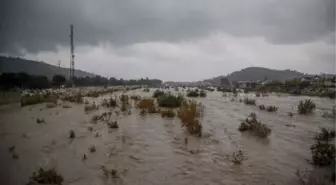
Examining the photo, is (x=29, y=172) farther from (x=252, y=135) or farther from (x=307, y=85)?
(x=307, y=85)

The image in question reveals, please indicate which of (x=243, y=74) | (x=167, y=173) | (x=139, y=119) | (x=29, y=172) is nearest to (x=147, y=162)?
(x=167, y=173)

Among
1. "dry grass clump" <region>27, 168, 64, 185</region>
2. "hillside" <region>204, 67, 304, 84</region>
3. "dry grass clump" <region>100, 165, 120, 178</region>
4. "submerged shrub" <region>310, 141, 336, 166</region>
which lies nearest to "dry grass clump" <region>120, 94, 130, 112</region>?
"dry grass clump" <region>100, 165, 120, 178</region>

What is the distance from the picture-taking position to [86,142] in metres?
9.24

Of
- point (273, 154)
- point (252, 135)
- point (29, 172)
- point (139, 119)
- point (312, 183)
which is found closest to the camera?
point (312, 183)

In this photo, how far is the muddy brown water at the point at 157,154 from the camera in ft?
20.0

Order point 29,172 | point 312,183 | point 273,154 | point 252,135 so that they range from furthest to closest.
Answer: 1. point 252,135
2. point 273,154
3. point 29,172
4. point 312,183

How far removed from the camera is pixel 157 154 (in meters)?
7.99

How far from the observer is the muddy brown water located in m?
6.08

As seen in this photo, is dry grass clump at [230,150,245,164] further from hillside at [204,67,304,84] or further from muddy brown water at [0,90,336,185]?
hillside at [204,67,304,84]

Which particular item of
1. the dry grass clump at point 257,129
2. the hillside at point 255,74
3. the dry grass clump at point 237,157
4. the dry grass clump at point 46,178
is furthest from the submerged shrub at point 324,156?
the hillside at point 255,74

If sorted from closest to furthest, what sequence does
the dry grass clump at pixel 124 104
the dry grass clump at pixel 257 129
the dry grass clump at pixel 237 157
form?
the dry grass clump at pixel 237 157, the dry grass clump at pixel 257 129, the dry grass clump at pixel 124 104

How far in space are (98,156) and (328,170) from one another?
18.0 ft

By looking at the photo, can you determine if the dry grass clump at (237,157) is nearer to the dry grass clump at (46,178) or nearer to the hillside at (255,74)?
the dry grass clump at (46,178)

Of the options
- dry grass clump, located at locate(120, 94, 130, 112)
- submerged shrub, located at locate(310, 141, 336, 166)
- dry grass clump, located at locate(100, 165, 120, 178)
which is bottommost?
dry grass clump, located at locate(100, 165, 120, 178)
